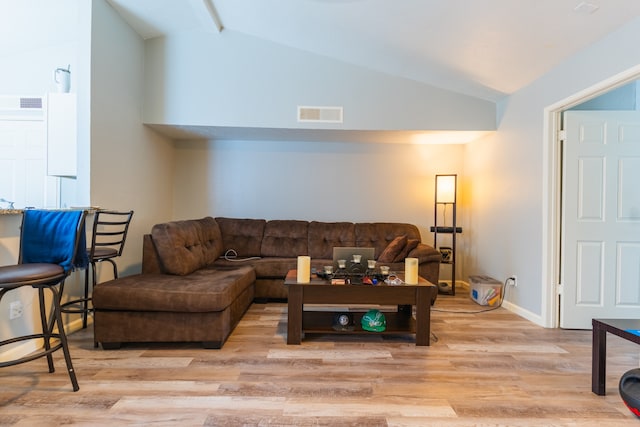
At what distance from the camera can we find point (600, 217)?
2746mm

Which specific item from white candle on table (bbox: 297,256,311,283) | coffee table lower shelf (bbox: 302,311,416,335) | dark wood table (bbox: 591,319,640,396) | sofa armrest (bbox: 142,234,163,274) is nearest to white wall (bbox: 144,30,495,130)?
sofa armrest (bbox: 142,234,163,274)

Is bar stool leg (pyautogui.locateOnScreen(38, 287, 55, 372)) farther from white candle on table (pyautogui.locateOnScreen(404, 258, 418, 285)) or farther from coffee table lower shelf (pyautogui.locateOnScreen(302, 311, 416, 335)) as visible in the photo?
white candle on table (pyautogui.locateOnScreen(404, 258, 418, 285))

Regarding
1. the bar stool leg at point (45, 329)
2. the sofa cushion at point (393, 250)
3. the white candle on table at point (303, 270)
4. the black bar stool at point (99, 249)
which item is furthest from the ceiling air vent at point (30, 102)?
the sofa cushion at point (393, 250)

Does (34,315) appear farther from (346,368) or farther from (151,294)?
(346,368)

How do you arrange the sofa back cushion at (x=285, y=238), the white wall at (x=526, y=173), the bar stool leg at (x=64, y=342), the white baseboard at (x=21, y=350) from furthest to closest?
the sofa back cushion at (x=285, y=238) < the white wall at (x=526, y=173) < the white baseboard at (x=21, y=350) < the bar stool leg at (x=64, y=342)

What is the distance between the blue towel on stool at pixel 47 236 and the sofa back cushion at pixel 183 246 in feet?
2.98

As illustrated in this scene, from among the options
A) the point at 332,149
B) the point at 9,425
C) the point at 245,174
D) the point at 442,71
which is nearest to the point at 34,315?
the point at 9,425

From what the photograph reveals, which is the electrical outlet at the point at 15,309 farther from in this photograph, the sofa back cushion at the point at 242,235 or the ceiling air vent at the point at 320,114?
the ceiling air vent at the point at 320,114

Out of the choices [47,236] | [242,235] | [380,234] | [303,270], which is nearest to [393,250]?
[380,234]

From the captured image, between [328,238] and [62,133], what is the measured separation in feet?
9.48

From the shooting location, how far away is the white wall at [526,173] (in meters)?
2.32

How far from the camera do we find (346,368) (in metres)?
2.02

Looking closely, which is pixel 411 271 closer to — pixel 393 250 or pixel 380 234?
pixel 393 250

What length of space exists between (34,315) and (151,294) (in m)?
0.79
